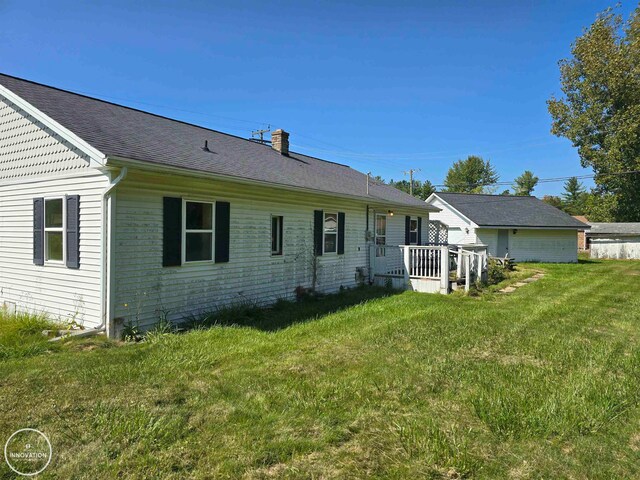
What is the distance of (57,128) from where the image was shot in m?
6.57

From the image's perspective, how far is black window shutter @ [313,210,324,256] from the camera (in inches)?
422

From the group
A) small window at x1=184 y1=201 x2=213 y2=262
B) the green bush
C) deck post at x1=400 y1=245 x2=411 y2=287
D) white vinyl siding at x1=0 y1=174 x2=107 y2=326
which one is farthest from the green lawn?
the green bush

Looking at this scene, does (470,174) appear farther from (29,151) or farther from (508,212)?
(29,151)

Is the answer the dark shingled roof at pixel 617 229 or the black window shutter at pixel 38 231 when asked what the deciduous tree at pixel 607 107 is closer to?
the dark shingled roof at pixel 617 229

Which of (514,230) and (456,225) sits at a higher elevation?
(456,225)

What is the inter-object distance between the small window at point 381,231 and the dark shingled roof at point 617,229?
28.2 m

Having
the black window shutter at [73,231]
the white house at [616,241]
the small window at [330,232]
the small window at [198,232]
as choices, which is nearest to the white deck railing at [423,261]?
the small window at [330,232]

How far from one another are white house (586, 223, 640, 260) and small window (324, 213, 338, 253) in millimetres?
31217

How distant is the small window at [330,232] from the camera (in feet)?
36.8

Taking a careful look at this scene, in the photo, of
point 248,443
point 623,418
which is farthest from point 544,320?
point 248,443

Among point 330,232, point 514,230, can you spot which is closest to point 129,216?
point 330,232

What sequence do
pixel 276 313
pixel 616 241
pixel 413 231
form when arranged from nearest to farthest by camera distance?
pixel 276 313, pixel 413 231, pixel 616 241

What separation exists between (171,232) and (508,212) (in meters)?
24.5

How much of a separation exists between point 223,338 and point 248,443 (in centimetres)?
322
